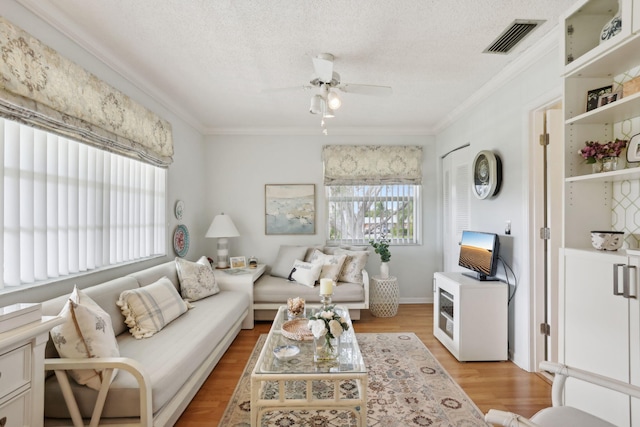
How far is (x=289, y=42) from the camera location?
2.23m

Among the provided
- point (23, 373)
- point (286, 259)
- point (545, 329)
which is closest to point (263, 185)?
point (286, 259)

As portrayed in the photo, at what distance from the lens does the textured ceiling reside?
6.14 ft

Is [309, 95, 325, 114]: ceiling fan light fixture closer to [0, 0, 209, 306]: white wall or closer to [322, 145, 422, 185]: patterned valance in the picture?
[0, 0, 209, 306]: white wall

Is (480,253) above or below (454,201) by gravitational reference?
below

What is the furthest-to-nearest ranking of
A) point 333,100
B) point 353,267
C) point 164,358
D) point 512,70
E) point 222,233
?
1. point 222,233
2. point 353,267
3. point 512,70
4. point 333,100
5. point 164,358

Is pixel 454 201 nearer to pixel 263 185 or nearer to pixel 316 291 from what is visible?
pixel 316 291

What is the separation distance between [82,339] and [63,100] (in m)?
1.44

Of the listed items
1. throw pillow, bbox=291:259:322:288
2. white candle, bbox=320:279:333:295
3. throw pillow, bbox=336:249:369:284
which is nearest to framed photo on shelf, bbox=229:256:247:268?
throw pillow, bbox=291:259:322:288

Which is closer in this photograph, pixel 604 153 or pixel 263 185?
pixel 604 153

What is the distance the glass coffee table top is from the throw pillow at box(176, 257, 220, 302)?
1.22m

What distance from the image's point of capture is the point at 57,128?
191 cm

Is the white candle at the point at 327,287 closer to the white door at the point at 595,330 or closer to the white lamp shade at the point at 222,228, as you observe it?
the white door at the point at 595,330

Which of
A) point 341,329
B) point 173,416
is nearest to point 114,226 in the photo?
point 173,416

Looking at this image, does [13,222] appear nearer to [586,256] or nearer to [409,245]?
[586,256]
